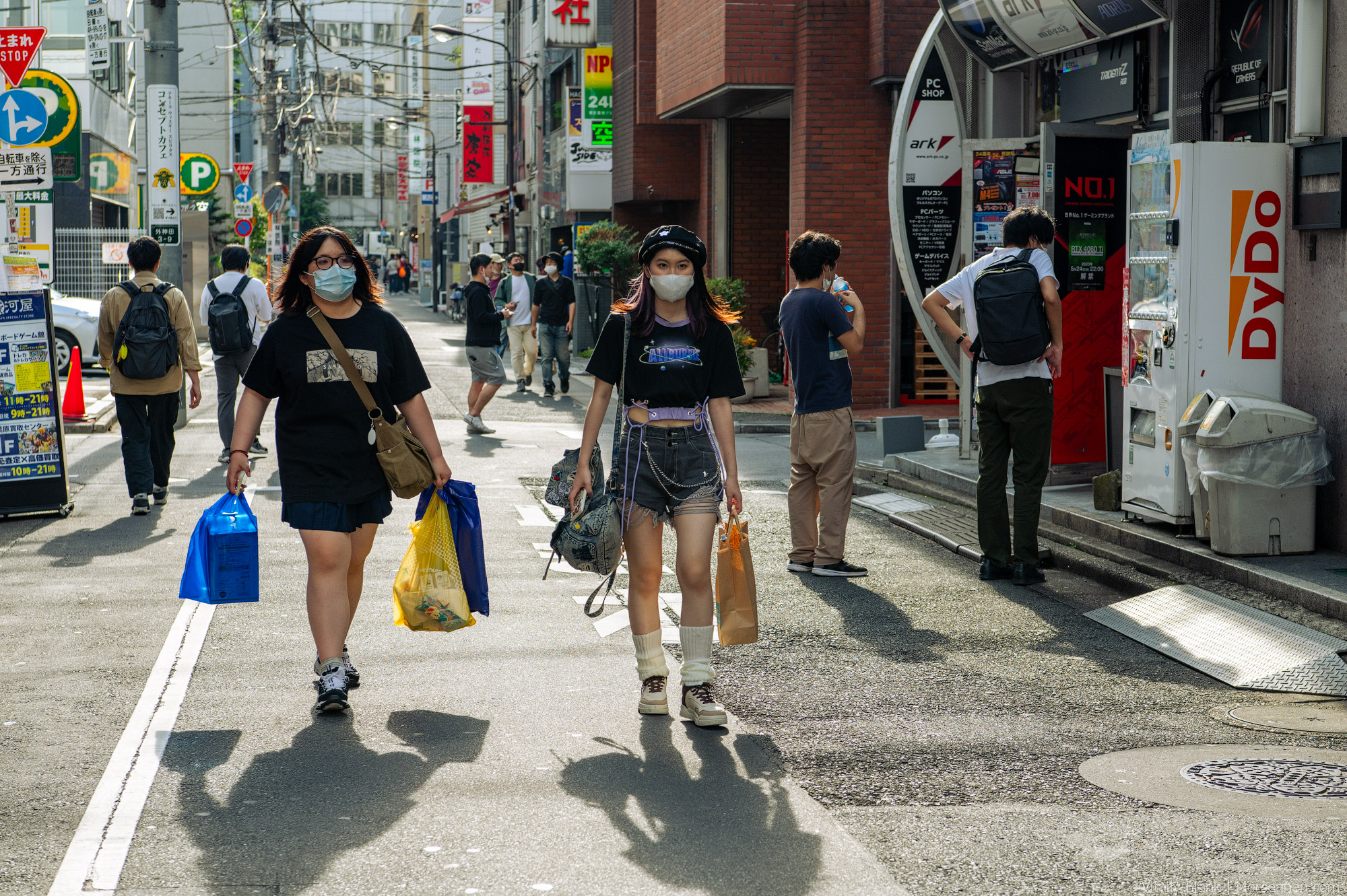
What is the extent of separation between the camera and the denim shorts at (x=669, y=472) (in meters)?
5.51

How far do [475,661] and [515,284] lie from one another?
48.5 ft

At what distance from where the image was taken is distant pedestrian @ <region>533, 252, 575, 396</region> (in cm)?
2033

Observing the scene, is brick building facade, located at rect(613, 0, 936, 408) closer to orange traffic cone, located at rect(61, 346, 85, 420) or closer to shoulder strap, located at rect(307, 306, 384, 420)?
orange traffic cone, located at rect(61, 346, 85, 420)

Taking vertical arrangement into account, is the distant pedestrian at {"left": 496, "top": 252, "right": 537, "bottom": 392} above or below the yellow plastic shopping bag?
above

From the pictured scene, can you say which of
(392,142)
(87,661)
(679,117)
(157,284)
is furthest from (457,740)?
(392,142)

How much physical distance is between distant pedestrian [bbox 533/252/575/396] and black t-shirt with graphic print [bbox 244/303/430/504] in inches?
571

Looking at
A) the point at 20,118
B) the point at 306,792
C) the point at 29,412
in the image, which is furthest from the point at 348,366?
the point at 20,118

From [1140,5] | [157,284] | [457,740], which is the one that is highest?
[1140,5]

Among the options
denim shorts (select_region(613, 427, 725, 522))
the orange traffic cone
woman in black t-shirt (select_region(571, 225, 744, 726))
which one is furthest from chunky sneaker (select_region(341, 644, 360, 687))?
the orange traffic cone

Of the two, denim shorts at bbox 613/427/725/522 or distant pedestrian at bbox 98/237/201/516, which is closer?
denim shorts at bbox 613/427/725/522

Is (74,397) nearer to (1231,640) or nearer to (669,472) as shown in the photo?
(669,472)

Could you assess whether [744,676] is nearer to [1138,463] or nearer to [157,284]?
[1138,463]

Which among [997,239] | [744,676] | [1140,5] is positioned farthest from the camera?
[997,239]

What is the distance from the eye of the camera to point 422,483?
575 centimetres
